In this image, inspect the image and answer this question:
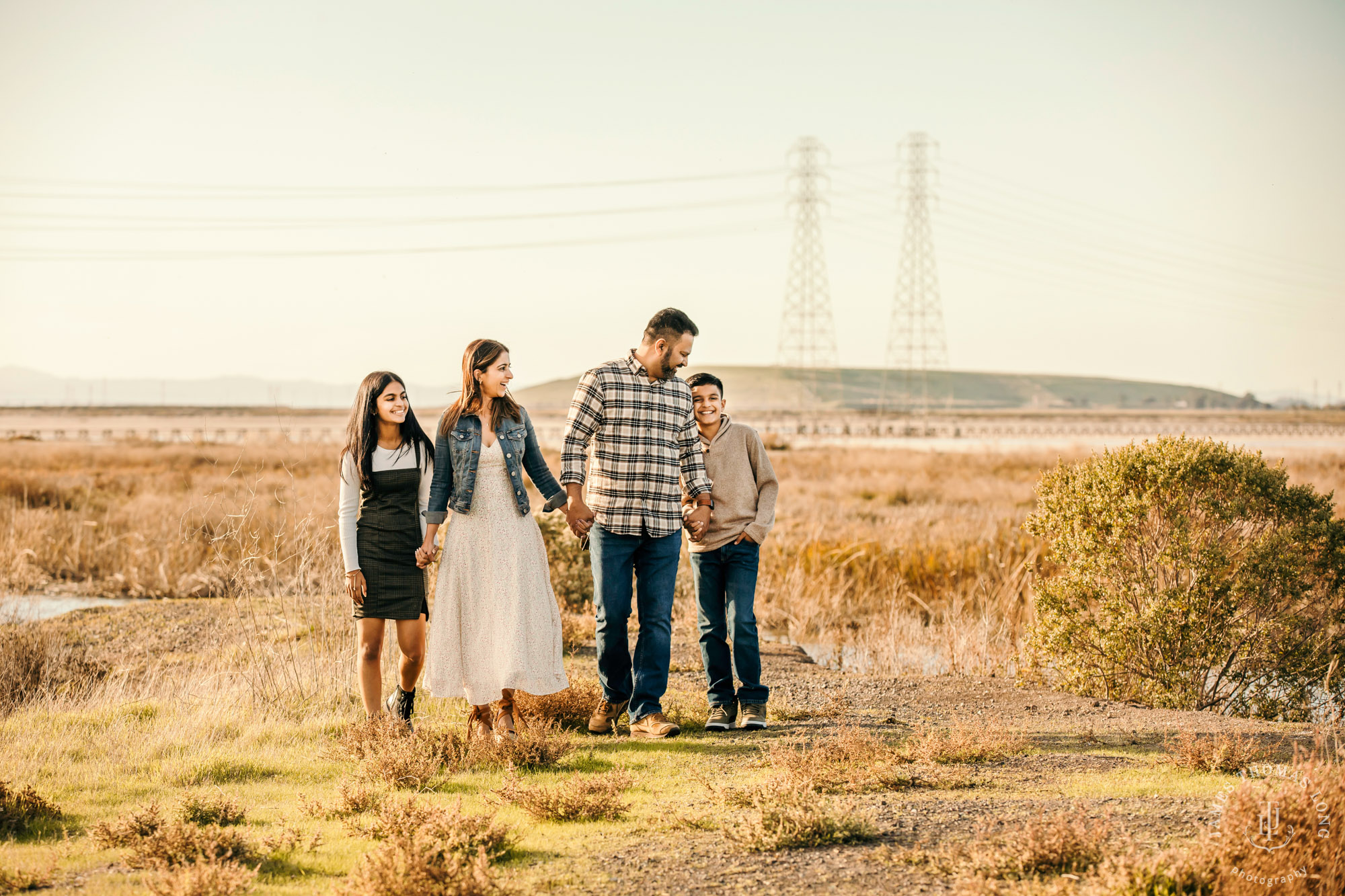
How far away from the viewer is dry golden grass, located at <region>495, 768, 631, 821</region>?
4.57 m

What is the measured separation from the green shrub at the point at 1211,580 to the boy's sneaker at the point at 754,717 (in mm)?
2553

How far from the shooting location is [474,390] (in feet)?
18.8

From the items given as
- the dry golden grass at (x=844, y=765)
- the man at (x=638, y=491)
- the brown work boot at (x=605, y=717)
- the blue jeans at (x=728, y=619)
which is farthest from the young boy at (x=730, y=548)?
the dry golden grass at (x=844, y=765)

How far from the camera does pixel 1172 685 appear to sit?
695 centimetres

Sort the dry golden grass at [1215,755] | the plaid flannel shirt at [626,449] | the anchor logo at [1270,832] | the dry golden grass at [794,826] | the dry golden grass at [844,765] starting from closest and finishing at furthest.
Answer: the anchor logo at [1270,832] → the dry golden grass at [794,826] → the dry golden grass at [844,765] → the dry golden grass at [1215,755] → the plaid flannel shirt at [626,449]

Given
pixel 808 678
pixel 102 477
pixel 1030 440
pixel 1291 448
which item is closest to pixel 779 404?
pixel 1030 440

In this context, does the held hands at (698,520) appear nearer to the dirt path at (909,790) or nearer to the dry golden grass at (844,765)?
the dirt path at (909,790)

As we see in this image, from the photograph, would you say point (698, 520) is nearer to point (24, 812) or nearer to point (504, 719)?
point (504, 719)

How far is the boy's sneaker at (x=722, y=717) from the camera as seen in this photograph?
6.35m

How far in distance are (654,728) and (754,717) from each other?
70 cm

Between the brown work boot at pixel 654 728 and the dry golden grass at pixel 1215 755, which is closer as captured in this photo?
the dry golden grass at pixel 1215 755

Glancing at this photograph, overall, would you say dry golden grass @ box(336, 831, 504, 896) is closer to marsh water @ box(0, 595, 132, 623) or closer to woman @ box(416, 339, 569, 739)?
woman @ box(416, 339, 569, 739)

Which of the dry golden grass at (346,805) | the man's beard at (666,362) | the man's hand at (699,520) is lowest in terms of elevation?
the dry golden grass at (346,805)

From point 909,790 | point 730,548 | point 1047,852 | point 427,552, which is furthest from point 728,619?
point 1047,852
